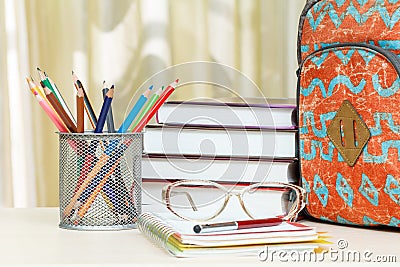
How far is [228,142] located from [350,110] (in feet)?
0.47

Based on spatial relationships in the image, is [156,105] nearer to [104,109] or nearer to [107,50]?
[104,109]

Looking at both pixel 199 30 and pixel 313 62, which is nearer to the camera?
pixel 313 62

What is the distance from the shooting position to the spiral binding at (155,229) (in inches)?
24.5

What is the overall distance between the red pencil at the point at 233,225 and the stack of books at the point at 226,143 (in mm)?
152

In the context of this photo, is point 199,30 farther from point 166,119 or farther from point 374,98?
point 374,98

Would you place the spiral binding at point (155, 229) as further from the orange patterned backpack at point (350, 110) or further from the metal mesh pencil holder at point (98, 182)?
the orange patterned backpack at point (350, 110)

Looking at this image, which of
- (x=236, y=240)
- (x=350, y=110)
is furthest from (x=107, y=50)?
(x=236, y=240)

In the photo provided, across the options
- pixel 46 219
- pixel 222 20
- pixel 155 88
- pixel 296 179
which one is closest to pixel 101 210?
pixel 46 219

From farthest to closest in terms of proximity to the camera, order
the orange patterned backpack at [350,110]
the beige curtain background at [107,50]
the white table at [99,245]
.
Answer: the beige curtain background at [107,50], the orange patterned backpack at [350,110], the white table at [99,245]

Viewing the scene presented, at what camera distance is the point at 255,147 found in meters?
0.81

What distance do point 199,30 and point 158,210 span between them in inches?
19.2

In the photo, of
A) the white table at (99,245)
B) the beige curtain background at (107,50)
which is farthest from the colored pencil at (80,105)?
the beige curtain background at (107,50)

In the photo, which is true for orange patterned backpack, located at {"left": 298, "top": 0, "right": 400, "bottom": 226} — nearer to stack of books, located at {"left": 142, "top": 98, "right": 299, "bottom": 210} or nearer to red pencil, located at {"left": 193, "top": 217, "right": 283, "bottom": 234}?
stack of books, located at {"left": 142, "top": 98, "right": 299, "bottom": 210}

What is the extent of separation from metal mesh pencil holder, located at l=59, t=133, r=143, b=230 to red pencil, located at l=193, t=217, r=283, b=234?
164mm
